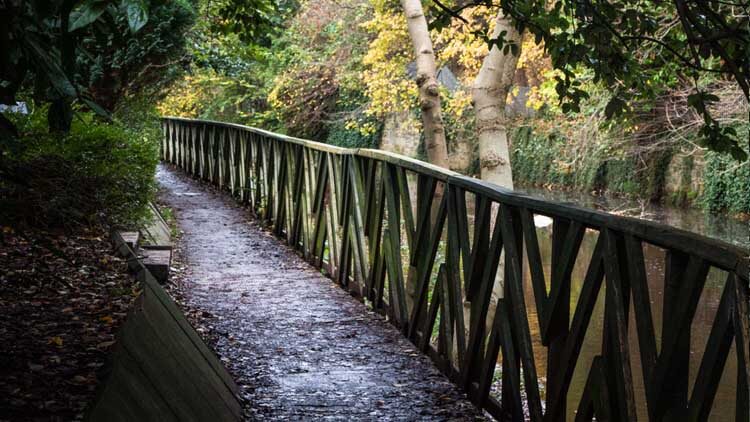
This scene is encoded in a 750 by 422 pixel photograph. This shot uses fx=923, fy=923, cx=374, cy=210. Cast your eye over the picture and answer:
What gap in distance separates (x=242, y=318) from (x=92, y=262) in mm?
1204

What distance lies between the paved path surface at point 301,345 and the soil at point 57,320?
826mm

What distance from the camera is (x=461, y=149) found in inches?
1235

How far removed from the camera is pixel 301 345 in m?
6.30

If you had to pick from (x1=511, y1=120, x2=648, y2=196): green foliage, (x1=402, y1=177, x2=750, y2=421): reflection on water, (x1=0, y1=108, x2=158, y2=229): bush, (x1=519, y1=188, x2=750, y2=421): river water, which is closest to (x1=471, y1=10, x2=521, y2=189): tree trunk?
(x1=402, y1=177, x2=750, y2=421): reflection on water

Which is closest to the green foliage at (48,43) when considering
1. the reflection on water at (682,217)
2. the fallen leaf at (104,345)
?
the fallen leaf at (104,345)

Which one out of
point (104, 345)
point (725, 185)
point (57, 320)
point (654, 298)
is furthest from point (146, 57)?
point (725, 185)

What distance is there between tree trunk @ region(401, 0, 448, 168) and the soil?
657 cm

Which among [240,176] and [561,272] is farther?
[240,176]

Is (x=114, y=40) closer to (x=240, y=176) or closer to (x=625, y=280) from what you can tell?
(x=625, y=280)

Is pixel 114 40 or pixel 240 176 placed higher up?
pixel 114 40

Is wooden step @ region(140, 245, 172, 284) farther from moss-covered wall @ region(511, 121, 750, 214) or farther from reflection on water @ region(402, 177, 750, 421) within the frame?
moss-covered wall @ region(511, 121, 750, 214)

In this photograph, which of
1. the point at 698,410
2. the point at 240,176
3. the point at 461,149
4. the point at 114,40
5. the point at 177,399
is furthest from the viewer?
the point at 461,149

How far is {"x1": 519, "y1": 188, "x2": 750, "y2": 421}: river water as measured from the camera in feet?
37.8

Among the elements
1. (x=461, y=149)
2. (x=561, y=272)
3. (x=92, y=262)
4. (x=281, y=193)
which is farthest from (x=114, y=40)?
(x=461, y=149)
